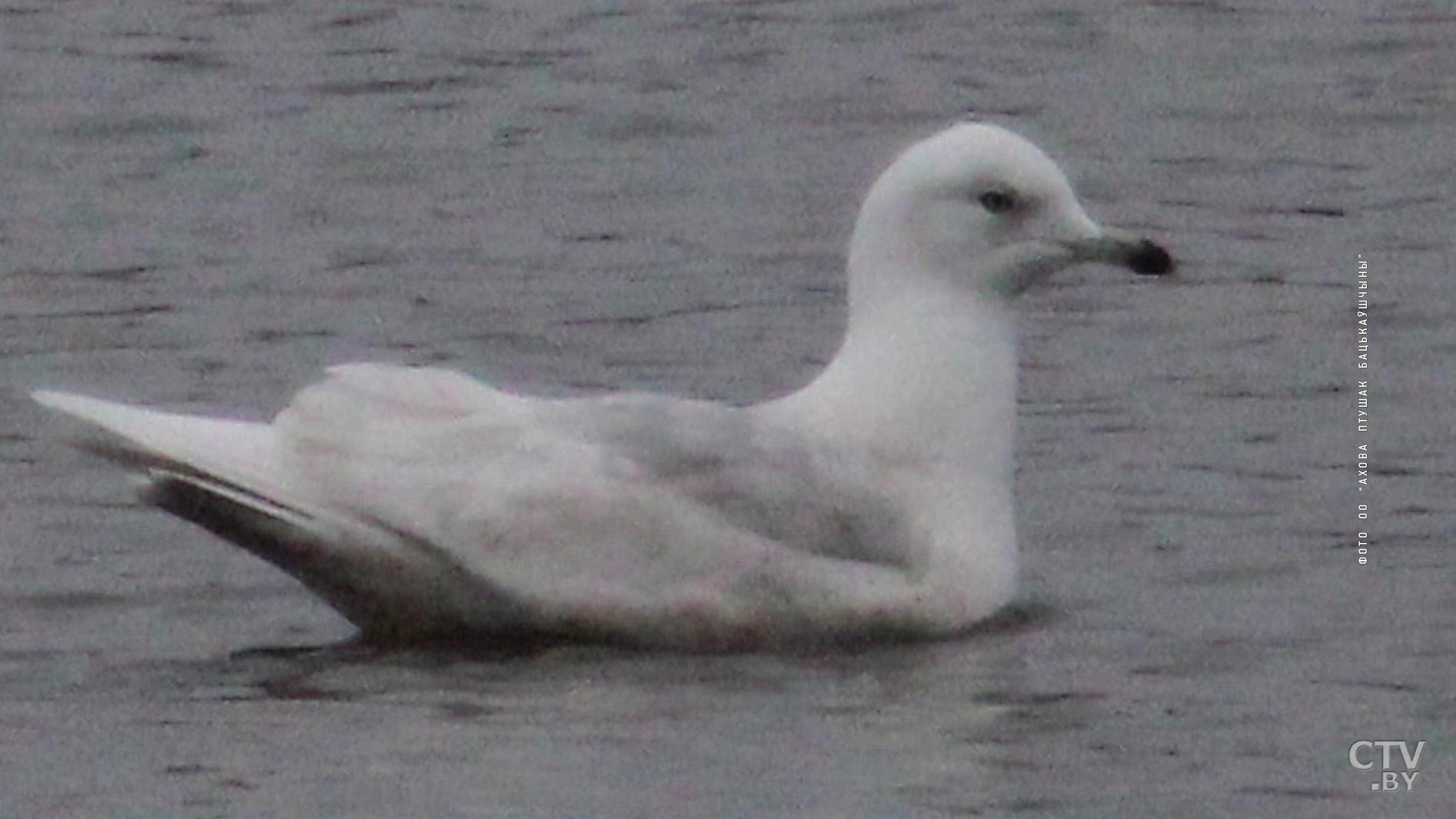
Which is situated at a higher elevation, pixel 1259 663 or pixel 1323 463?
pixel 1323 463

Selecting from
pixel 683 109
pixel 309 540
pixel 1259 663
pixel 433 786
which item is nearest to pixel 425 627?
pixel 309 540

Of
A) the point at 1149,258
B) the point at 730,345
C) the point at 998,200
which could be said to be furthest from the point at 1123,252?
the point at 730,345

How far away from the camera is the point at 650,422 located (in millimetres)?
13797

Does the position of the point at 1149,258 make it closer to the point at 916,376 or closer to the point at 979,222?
the point at 979,222

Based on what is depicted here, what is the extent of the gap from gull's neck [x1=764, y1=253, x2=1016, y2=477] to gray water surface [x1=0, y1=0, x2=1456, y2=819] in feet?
1.84

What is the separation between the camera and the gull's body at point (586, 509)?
1362cm

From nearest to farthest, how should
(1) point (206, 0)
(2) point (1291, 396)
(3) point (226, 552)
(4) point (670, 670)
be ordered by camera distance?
(4) point (670, 670) → (3) point (226, 552) → (2) point (1291, 396) → (1) point (206, 0)

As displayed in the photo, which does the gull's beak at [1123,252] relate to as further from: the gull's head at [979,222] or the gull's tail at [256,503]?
the gull's tail at [256,503]

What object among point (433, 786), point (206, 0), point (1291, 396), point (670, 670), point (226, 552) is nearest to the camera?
point (433, 786)

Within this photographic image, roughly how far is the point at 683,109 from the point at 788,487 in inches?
244

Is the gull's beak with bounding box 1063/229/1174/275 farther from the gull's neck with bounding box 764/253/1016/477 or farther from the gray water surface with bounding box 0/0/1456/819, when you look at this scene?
the gray water surface with bounding box 0/0/1456/819

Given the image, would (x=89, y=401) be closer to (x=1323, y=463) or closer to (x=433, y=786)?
(x=433, y=786)

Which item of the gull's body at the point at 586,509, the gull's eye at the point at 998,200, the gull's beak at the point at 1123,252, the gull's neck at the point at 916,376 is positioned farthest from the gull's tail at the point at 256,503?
the gull's beak at the point at 1123,252

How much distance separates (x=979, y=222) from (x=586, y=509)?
1.53m
